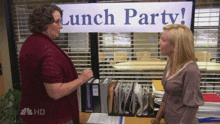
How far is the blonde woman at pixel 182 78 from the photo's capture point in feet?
3.71

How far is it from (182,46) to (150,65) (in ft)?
3.28

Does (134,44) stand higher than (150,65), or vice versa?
(134,44)

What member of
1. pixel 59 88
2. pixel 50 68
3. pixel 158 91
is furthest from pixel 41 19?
pixel 158 91

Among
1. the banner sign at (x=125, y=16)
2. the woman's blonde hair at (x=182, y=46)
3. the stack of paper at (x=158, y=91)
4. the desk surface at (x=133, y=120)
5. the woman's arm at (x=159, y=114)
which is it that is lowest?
the desk surface at (x=133, y=120)

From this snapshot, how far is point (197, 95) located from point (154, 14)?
1.07 meters

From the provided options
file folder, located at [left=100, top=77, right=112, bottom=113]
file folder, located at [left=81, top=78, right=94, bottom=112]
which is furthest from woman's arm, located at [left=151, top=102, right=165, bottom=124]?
file folder, located at [left=81, top=78, right=94, bottom=112]

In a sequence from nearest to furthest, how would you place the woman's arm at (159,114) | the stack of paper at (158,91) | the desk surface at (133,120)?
the woman's arm at (159,114) < the desk surface at (133,120) < the stack of paper at (158,91)

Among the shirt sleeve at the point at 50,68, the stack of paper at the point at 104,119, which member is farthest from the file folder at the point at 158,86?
the shirt sleeve at the point at 50,68

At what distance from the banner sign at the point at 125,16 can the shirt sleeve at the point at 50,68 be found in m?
0.94

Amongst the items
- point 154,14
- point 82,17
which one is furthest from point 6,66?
point 154,14

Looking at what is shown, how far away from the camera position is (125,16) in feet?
6.36

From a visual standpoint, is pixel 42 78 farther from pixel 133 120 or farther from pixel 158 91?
pixel 158 91

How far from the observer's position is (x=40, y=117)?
1.23 meters

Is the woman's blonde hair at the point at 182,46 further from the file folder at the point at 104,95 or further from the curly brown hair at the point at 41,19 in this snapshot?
the curly brown hair at the point at 41,19
